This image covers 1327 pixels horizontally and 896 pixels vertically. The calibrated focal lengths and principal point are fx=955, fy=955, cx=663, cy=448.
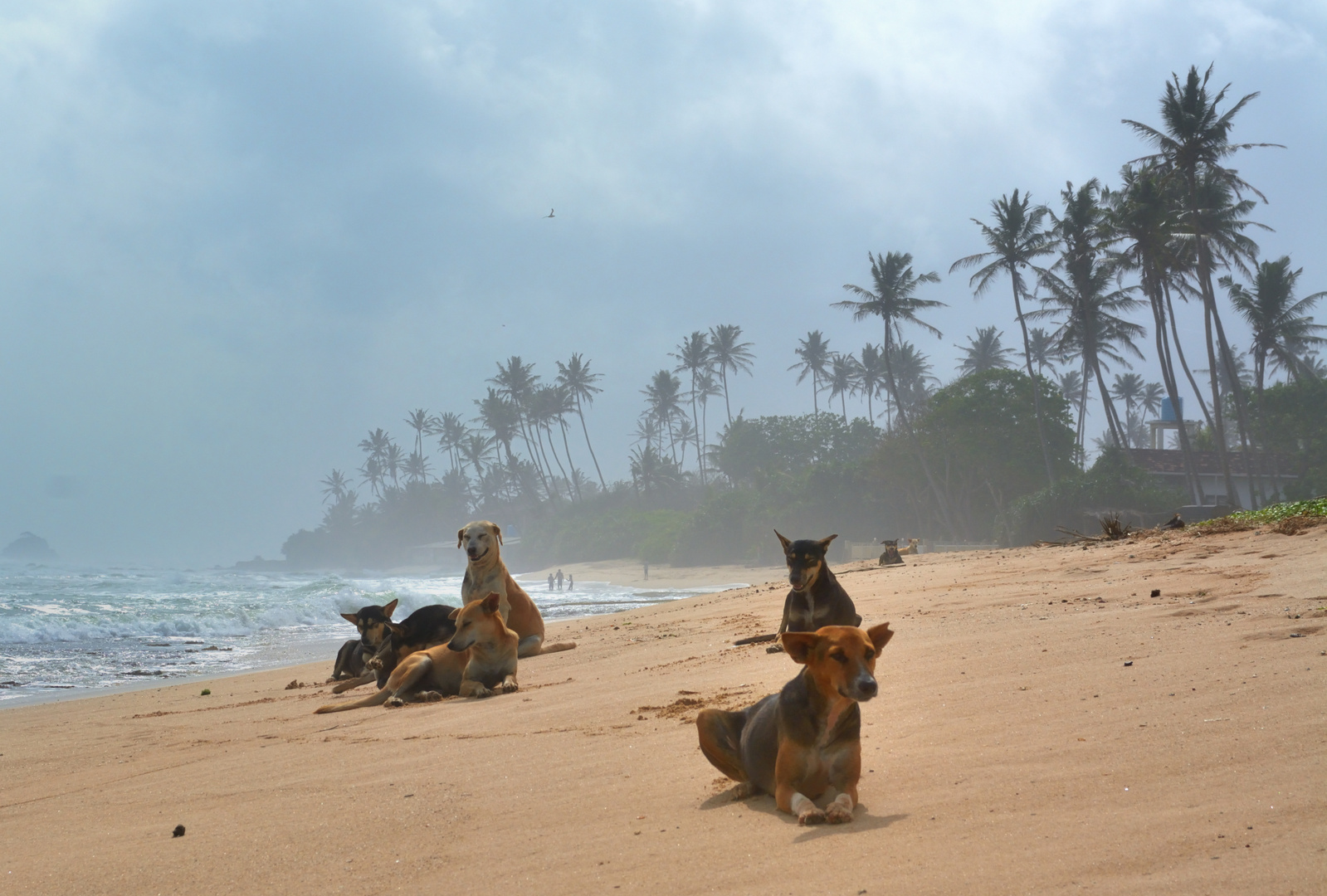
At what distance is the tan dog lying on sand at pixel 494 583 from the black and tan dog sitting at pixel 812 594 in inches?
159

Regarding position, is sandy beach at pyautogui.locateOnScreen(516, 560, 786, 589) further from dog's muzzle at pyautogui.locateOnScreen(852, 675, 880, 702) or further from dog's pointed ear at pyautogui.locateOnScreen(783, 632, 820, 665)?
dog's muzzle at pyautogui.locateOnScreen(852, 675, 880, 702)

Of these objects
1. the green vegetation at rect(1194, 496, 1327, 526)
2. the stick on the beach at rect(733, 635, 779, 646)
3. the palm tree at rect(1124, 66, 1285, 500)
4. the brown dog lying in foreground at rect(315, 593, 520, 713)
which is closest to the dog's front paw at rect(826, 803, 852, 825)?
the brown dog lying in foreground at rect(315, 593, 520, 713)

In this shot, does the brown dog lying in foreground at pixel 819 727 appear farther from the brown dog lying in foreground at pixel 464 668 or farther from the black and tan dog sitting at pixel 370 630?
the black and tan dog sitting at pixel 370 630

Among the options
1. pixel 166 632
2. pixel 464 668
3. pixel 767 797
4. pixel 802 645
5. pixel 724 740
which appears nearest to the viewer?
pixel 802 645

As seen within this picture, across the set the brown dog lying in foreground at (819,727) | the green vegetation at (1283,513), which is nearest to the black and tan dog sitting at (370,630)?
the brown dog lying in foreground at (819,727)

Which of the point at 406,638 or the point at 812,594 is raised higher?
the point at 812,594

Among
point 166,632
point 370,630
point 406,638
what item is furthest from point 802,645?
point 166,632

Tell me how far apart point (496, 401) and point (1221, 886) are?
10895 centimetres

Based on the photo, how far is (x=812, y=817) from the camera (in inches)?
128

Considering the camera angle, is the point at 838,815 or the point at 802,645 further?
the point at 802,645

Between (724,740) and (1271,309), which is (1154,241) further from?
(724,740)

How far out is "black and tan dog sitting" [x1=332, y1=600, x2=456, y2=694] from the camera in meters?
8.94

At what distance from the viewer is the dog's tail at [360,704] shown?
7867mm

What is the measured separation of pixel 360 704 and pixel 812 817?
18.5 ft
